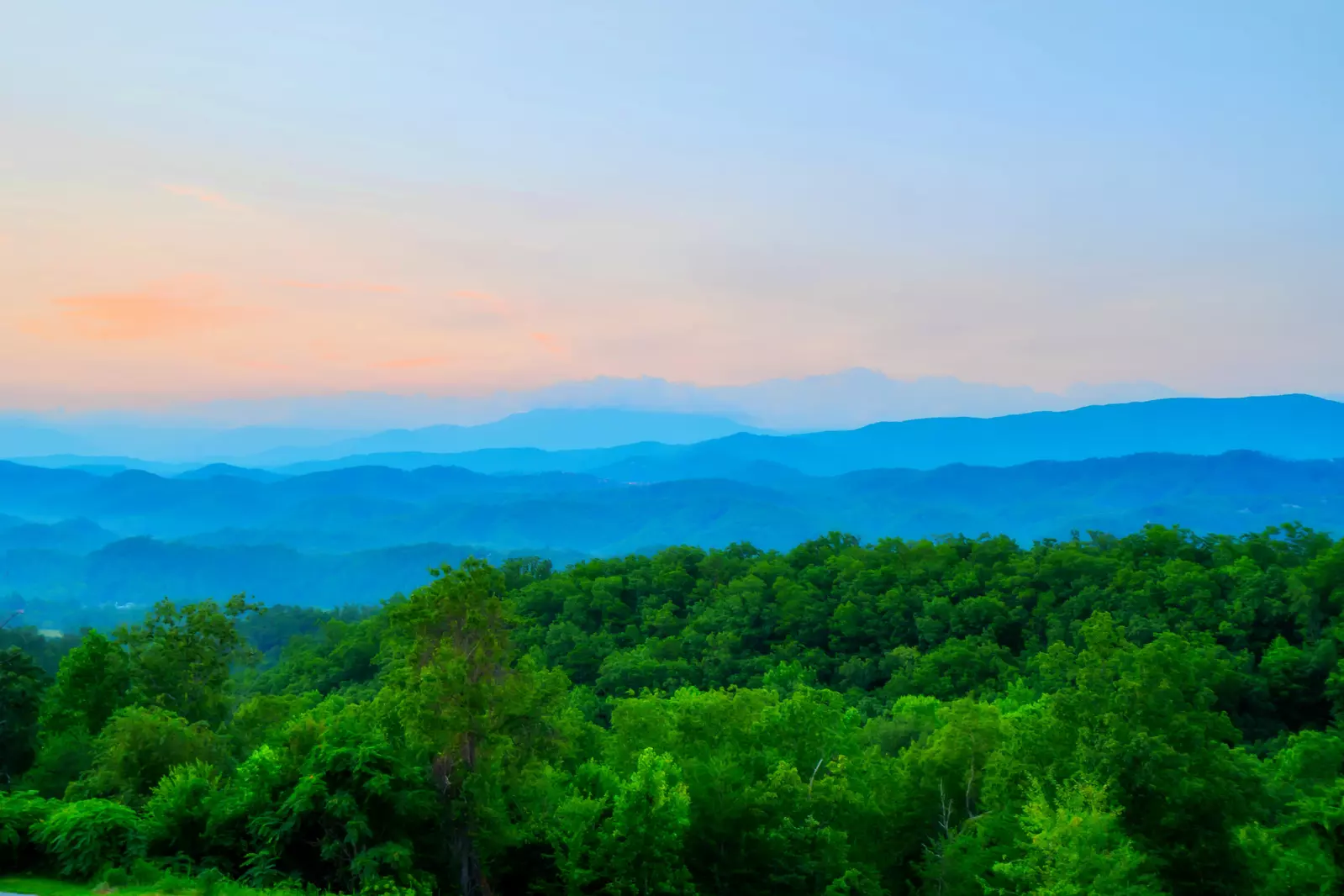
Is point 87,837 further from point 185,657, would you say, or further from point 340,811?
point 185,657

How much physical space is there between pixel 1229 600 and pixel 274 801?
4769 centimetres

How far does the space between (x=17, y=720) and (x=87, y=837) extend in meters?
12.5

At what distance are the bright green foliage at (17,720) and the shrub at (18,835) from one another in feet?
32.5

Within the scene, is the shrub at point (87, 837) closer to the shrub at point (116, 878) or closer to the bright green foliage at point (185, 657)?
the shrub at point (116, 878)

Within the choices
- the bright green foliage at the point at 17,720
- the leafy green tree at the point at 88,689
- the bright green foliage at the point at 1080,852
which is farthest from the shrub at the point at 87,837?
the bright green foliage at the point at 1080,852

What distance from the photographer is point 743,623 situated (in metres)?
60.3

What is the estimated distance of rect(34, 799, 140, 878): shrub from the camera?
1476 centimetres

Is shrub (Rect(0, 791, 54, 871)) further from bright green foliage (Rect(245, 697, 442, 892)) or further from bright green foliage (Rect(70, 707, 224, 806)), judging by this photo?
bright green foliage (Rect(70, 707, 224, 806))

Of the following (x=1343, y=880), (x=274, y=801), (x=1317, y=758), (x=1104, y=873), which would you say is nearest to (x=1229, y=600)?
(x=1317, y=758)

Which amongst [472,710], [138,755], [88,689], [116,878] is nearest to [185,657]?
[88,689]

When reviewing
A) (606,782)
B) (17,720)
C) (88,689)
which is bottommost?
(606,782)

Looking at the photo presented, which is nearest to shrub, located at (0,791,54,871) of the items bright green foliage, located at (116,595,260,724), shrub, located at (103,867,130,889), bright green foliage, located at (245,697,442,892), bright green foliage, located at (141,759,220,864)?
bright green foliage, located at (141,759,220,864)

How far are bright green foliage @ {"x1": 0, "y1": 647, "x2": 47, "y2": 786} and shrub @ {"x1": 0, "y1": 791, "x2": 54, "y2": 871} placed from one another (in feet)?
32.5

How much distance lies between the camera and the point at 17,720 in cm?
2428
